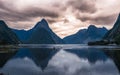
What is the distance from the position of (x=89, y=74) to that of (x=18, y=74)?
57.3 feet

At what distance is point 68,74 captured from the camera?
57656 mm

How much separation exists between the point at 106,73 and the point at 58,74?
12677mm

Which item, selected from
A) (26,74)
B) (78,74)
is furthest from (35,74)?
(78,74)

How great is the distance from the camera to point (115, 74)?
5738 centimetres

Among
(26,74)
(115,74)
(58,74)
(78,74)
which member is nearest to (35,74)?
(26,74)

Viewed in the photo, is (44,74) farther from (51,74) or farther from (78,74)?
(78,74)

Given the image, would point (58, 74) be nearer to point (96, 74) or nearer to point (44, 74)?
point (44, 74)

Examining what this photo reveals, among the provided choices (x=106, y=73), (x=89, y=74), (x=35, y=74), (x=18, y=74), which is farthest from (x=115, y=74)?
(x=18, y=74)

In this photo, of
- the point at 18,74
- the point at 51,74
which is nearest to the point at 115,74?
the point at 51,74

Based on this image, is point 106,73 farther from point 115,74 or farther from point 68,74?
point 68,74

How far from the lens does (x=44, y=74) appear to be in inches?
2263

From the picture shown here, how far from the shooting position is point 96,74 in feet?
187

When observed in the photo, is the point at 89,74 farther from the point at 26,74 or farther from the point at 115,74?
the point at 26,74

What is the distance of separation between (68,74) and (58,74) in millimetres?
2650
